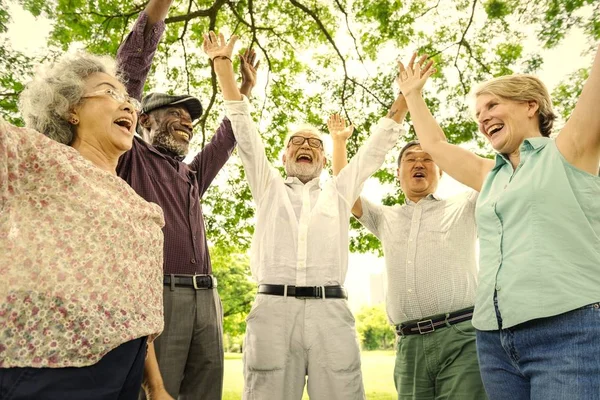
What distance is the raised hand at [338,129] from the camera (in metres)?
3.80

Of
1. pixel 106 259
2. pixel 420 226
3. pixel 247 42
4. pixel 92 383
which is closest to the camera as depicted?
pixel 92 383

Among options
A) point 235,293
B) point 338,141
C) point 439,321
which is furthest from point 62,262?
point 235,293

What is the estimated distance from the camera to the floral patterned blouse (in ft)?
4.32

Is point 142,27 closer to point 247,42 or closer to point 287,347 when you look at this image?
point 287,347

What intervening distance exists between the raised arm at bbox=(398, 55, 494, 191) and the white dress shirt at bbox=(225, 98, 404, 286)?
713 mm

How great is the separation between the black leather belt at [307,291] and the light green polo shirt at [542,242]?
115 centimetres

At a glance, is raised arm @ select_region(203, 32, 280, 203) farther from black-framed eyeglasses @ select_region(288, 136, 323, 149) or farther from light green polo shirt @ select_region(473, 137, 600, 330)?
light green polo shirt @ select_region(473, 137, 600, 330)

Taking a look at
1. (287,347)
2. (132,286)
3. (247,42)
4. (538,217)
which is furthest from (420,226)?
(247,42)

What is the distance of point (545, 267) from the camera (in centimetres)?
166

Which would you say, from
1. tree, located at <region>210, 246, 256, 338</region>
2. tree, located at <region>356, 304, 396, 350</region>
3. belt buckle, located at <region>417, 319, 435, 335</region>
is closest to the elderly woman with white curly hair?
belt buckle, located at <region>417, 319, 435, 335</region>

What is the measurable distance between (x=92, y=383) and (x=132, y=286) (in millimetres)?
319

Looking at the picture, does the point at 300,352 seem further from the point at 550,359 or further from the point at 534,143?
the point at 534,143

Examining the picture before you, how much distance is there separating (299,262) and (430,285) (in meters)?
0.94

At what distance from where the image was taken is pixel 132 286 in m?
1.54
